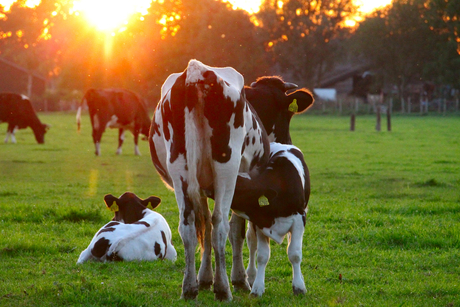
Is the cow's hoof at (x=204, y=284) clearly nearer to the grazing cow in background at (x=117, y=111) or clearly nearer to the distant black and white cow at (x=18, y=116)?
the grazing cow in background at (x=117, y=111)

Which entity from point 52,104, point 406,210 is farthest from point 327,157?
point 52,104

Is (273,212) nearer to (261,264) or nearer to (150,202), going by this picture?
(261,264)

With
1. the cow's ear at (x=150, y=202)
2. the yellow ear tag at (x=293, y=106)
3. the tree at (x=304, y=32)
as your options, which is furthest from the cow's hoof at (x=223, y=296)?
the tree at (x=304, y=32)

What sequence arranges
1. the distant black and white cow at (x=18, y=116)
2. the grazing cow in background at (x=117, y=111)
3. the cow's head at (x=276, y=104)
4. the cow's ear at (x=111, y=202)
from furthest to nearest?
the distant black and white cow at (x=18, y=116)
the grazing cow in background at (x=117, y=111)
the cow's ear at (x=111, y=202)
the cow's head at (x=276, y=104)

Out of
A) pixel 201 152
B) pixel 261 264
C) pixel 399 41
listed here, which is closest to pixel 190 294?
pixel 261 264

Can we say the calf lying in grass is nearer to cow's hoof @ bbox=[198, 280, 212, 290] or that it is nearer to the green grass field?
the green grass field

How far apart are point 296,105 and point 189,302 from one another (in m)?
2.61

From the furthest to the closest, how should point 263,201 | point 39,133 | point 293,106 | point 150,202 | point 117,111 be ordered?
point 39,133 < point 117,111 < point 150,202 < point 293,106 < point 263,201

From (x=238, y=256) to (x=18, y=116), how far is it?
21.4m

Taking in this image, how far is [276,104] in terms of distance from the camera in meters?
6.36

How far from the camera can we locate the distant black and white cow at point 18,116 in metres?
23.9

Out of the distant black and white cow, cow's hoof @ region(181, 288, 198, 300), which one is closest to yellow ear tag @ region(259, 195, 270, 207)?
cow's hoof @ region(181, 288, 198, 300)

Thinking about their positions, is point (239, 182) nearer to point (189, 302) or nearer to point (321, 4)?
point (189, 302)

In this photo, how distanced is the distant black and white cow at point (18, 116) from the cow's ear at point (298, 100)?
18.9 m
